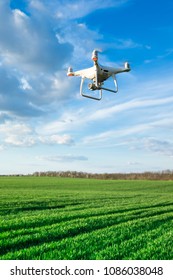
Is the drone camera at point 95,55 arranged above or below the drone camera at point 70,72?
below

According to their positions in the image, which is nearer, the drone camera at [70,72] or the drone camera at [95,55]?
the drone camera at [95,55]

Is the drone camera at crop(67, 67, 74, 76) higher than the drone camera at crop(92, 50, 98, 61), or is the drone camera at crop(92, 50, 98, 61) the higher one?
the drone camera at crop(67, 67, 74, 76)

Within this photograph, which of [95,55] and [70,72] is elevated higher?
[70,72]

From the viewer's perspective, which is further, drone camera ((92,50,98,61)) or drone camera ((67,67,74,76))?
drone camera ((67,67,74,76))

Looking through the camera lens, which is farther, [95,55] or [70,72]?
[70,72]
